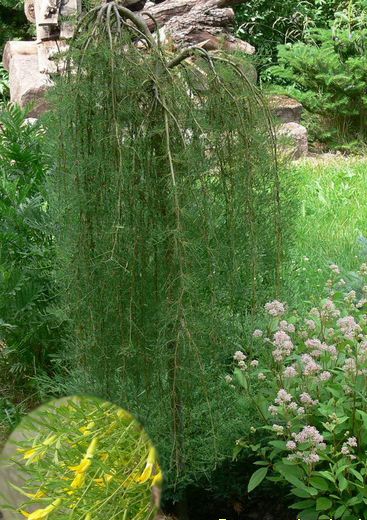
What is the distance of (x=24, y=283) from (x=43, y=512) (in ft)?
7.48

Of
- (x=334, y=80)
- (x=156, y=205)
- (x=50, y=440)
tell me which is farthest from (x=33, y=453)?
(x=334, y=80)

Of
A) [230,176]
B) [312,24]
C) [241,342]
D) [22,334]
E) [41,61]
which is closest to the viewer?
[230,176]

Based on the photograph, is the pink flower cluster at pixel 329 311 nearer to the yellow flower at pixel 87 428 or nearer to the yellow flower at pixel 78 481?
the yellow flower at pixel 87 428

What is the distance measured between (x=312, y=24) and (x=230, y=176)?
31.5 ft

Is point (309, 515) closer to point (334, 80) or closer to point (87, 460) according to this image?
point (87, 460)

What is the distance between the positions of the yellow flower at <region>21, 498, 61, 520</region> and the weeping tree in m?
0.73

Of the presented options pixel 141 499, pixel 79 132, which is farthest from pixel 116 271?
pixel 141 499

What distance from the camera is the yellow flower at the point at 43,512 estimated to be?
1.88 meters

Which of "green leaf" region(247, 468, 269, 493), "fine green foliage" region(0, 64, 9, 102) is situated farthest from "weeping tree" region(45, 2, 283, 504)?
"fine green foliage" region(0, 64, 9, 102)

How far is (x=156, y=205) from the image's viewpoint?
2768 mm

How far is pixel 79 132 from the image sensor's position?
108 inches

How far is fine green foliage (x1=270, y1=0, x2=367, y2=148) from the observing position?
30.6ft

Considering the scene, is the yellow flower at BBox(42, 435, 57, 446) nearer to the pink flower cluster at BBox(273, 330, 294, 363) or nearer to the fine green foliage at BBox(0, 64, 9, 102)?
the pink flower cluster at BBox(273, 330, 294, 363)

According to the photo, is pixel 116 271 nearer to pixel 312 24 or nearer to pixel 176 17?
pixel 176 17
